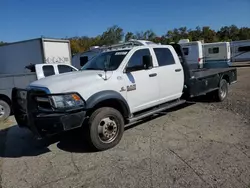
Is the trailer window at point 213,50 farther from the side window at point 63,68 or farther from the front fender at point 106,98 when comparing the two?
the front fender at point 106,98

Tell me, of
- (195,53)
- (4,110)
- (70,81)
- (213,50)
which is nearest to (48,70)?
(4,110)

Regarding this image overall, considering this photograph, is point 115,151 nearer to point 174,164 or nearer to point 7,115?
point 174,164

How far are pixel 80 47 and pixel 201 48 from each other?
40.1 metres

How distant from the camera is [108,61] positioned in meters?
5.98

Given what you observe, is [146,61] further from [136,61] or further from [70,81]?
[70,81]

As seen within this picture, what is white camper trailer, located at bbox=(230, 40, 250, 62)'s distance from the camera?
1093 inches

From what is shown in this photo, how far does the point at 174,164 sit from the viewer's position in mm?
4215

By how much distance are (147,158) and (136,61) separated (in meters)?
2.29

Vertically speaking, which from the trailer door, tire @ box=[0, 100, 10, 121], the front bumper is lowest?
tire @ box=[0, 100, 10, 121]

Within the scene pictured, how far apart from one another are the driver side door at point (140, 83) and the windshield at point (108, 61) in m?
0.23

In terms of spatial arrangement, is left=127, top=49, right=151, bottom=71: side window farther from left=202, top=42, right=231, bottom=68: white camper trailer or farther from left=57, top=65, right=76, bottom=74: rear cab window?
left=202, top=42, right=231, bottom=68: white camper trailer

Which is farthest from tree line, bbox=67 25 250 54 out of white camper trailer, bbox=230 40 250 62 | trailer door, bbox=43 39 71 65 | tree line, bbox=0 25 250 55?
trailer door, bbox=43 39 71 65

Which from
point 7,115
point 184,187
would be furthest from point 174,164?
point 7,115

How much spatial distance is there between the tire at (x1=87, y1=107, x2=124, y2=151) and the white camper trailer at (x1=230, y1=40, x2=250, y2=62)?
85.7 feet
